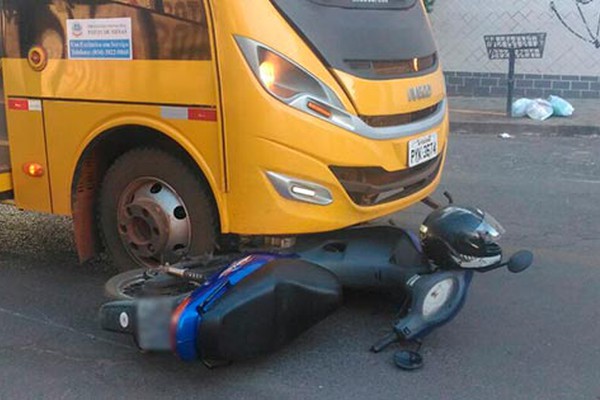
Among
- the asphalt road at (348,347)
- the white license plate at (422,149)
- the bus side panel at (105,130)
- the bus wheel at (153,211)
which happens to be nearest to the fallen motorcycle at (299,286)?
the asphalt road at (348,347)

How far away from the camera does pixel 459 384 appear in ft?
11.7

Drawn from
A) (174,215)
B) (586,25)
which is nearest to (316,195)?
(174,215)

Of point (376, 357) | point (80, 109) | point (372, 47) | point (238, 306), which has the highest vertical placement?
point (372, 47)

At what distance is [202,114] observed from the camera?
4117 mm

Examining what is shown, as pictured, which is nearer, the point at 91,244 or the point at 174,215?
the point at 174,215

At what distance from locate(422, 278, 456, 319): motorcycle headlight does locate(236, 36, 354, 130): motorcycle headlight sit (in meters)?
0.94

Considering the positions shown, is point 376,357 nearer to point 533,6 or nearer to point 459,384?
point 459,384

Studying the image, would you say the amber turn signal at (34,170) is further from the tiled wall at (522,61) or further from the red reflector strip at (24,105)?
the tiled wall at (522,61)

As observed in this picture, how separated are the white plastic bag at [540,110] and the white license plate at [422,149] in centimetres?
763

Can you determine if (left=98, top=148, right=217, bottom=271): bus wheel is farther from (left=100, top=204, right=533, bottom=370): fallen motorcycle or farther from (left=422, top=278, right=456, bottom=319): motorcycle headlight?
(left=422, top=278, right=456, bottom=319): motorcycle headlight

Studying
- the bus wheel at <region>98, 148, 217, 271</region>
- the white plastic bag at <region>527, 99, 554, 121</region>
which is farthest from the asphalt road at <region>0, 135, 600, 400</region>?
the white plastic bag at <region>527, 99, 554, 121</region>

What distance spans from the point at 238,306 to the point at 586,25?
36.3 ft

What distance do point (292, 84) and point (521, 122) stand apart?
326 inches

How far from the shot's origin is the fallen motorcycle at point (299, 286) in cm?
347
